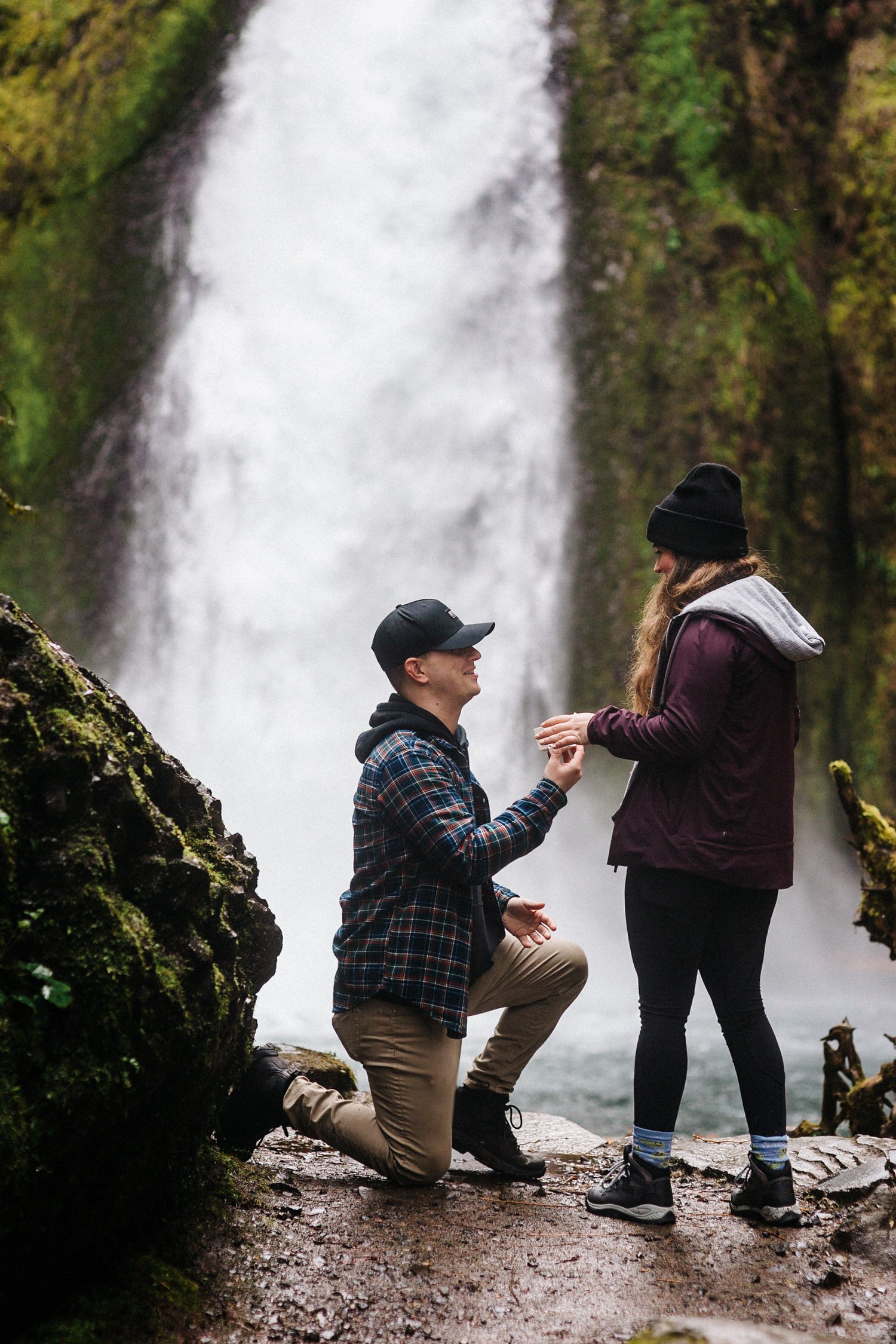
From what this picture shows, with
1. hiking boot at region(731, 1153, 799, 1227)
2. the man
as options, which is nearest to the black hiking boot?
the man

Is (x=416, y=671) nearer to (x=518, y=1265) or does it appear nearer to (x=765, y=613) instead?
(x=765, y=613)

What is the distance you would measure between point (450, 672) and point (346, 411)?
8.30 m

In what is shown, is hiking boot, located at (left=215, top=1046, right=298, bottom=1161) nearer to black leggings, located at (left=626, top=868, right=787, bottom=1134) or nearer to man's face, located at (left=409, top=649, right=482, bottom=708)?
black leggings, located at (left=626, top=868, right=787, bottom=1134)

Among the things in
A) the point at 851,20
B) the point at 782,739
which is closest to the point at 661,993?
the point at 782,739

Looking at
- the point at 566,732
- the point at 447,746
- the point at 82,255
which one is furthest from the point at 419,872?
the point at 82,255

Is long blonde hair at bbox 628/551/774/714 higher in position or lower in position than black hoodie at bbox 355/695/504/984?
higher

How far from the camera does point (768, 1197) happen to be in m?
2.81

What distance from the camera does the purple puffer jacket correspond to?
9.05ft

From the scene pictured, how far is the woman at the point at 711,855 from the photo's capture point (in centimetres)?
277

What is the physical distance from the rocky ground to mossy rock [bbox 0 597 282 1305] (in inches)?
12.2

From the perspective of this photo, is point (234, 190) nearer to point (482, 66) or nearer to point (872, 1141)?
point (482, 66)

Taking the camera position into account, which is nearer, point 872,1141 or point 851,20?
point 872,1141

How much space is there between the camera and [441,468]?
11.0 meters

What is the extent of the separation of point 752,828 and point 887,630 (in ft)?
28.7
